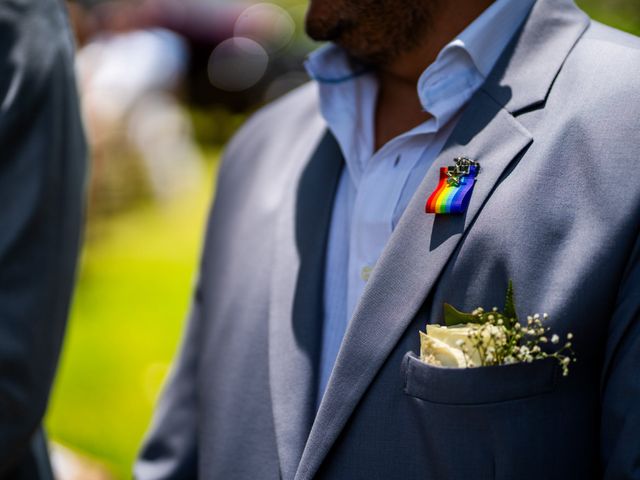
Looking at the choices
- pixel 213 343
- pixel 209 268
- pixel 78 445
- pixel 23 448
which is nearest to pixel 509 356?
pixel 213 343

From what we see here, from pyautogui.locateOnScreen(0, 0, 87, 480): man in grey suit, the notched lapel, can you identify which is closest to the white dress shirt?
the notched lapel

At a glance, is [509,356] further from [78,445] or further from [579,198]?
[78,445]

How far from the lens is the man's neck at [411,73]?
2.00 metres

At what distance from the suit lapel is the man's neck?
6.1 inches

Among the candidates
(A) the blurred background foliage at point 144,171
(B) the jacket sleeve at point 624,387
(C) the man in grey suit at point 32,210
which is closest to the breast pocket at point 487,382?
(B) the jacket sleeve at point 624,387

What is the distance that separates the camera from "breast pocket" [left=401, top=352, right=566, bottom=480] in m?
1.57

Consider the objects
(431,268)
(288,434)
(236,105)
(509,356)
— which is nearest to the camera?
(509,356)

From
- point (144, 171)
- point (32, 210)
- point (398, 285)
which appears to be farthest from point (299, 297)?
point (144, 171)

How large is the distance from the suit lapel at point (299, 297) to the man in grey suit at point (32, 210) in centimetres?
59

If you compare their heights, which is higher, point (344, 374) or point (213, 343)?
point (344, 374)

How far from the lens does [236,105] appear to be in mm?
11672

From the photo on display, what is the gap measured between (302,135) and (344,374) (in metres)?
0.88

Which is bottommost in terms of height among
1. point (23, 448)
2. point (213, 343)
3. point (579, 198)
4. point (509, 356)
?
point (23, 448)

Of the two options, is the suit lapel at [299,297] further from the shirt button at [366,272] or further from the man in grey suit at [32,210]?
the man in grey suit at [32,210]
